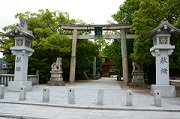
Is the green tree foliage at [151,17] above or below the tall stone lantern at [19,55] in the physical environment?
above

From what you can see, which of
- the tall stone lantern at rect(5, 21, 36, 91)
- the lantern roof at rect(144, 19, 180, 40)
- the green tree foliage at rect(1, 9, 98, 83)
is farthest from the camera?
the green tree foliage at rect(1, 9, 98, 83)

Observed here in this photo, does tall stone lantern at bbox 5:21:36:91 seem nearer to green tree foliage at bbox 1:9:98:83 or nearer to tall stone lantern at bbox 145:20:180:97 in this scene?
green tree foliage at bbox 1:9:98:83

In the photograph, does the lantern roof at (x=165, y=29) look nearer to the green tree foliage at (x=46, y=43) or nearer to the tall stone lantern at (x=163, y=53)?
the tall stone lantern at (x=163, y=53)

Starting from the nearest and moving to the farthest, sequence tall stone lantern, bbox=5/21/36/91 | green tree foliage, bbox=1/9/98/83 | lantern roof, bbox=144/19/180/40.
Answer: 1. lantern roof, bbox=144/19/180/40
2. tall stone lantern, bbox=5/21/36/91
3. green tree foliage, bbox=1/9/98/83

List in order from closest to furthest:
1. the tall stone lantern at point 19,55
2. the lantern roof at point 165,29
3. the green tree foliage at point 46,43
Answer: the lantern roof at point 165,29, the tall stone lantern at point 19,55, the green tree foliage at point 46,43

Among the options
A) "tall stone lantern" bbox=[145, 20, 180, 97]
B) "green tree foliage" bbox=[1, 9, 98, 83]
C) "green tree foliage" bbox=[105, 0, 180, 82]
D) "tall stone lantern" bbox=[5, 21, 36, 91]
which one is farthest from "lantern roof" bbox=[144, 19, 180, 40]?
"green tree foliage" bbox=[1, 9, 98, 83]

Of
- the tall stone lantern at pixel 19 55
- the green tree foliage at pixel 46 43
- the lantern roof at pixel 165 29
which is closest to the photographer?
the lantern roof at pixel 165 29

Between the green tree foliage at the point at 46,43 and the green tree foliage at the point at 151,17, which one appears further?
the green tree foliage at the point at 46,43

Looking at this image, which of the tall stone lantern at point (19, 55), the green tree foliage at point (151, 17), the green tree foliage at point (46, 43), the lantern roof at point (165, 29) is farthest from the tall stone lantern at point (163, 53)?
the green tree foliage at point (46, 43)

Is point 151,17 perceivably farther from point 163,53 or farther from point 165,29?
point 163,53

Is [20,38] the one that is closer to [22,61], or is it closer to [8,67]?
[22,61]

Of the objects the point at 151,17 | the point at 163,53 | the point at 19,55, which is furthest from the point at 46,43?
the point at 163,53

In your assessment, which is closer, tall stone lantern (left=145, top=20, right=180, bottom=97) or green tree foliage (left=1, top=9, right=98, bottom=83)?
tall stone lantern (left=145, top=20, right=180, bottom=97)

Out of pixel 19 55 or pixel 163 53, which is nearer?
pixel 163 53
